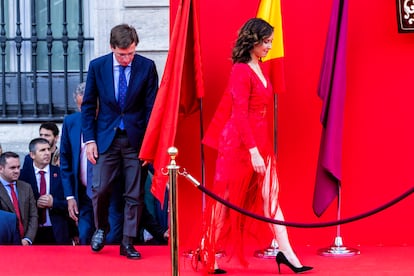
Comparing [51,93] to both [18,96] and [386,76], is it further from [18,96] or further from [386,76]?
[386,76]

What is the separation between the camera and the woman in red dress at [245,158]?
850 cm

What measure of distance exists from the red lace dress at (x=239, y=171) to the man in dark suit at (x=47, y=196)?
2.01 metres

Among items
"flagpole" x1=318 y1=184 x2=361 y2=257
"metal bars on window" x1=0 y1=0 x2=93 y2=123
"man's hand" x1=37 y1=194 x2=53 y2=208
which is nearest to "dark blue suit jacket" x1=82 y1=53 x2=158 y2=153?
"man's hand" x1=37 y1=194 x2=53 y2=208

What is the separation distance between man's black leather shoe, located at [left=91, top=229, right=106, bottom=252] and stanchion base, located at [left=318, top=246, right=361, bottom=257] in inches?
64.4

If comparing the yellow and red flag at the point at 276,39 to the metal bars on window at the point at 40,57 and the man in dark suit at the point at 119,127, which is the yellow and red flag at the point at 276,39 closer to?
the man in dark suit at the point at 119,127

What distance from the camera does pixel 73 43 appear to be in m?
12.6

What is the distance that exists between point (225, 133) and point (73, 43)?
4308 mm

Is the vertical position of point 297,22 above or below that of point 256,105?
above

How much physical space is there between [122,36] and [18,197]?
6.66ft

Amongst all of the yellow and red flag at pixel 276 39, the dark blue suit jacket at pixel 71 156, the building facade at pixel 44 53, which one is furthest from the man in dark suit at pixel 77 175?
the building facade at pixel 44 53

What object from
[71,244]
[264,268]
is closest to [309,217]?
[264,268]

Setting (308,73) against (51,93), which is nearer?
(308,73)

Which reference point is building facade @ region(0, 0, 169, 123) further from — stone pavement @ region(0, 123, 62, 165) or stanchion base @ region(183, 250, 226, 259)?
stanchion base @ region(183, 250, 226, 259)

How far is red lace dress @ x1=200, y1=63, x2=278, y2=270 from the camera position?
854cm
